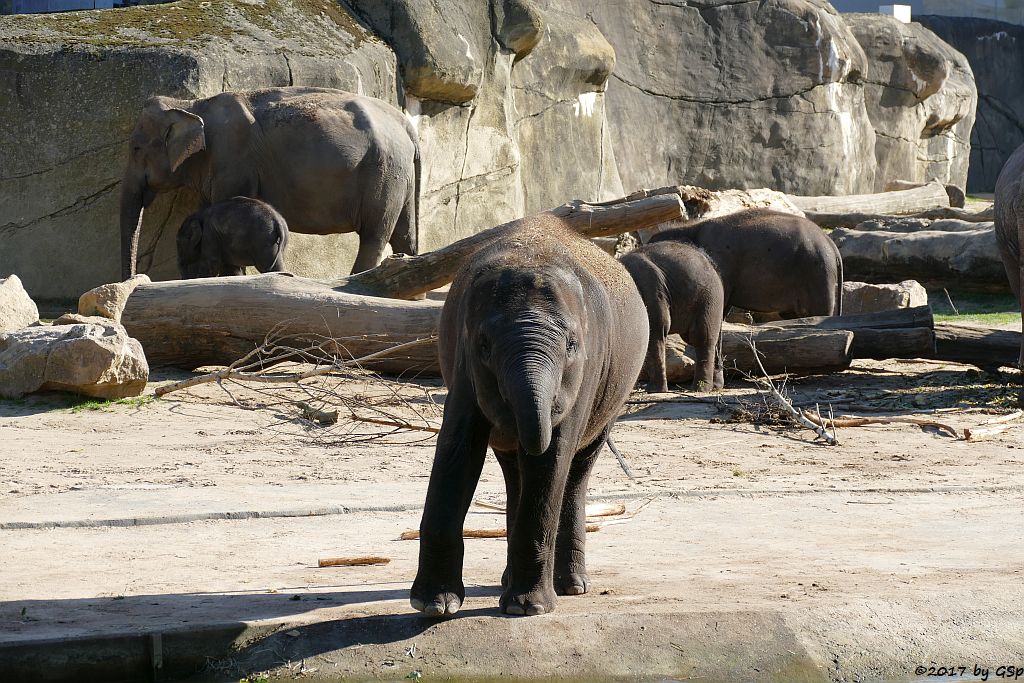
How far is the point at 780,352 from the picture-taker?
8680 millimetres

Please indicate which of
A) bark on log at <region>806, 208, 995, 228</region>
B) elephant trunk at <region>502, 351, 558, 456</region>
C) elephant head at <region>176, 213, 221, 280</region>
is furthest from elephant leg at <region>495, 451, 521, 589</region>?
bark on log at <region>806, 208, 995, 228</region>

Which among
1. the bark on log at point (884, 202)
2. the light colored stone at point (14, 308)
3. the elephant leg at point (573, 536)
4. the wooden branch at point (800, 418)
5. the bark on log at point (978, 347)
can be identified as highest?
the elephant leg at point (573, 536)

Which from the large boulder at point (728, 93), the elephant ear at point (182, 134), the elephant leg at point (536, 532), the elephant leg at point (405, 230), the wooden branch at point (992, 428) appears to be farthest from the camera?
the large boulder at point (728, 93)

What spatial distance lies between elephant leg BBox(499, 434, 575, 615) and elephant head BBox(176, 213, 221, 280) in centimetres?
701

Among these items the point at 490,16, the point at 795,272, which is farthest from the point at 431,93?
the point at 795,272

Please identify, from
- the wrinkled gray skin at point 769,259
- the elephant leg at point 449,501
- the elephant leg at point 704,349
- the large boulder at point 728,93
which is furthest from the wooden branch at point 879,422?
the large boulder at point 728,93

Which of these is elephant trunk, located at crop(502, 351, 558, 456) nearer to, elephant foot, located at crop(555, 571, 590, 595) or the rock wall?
elephant foot, located at crop(555, 571, 590, 595)

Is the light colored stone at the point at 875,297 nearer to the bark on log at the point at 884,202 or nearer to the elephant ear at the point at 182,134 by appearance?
the bark on log at the point at 884,202

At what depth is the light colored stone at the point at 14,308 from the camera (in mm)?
8266

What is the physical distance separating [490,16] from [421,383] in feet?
23.6

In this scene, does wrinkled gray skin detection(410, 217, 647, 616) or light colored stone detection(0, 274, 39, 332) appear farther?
light colored stone detection(0, 274, 39, 332)

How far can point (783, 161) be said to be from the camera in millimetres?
20234

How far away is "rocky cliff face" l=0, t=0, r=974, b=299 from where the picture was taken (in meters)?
11.6

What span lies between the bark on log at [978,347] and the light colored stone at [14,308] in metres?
5.90
